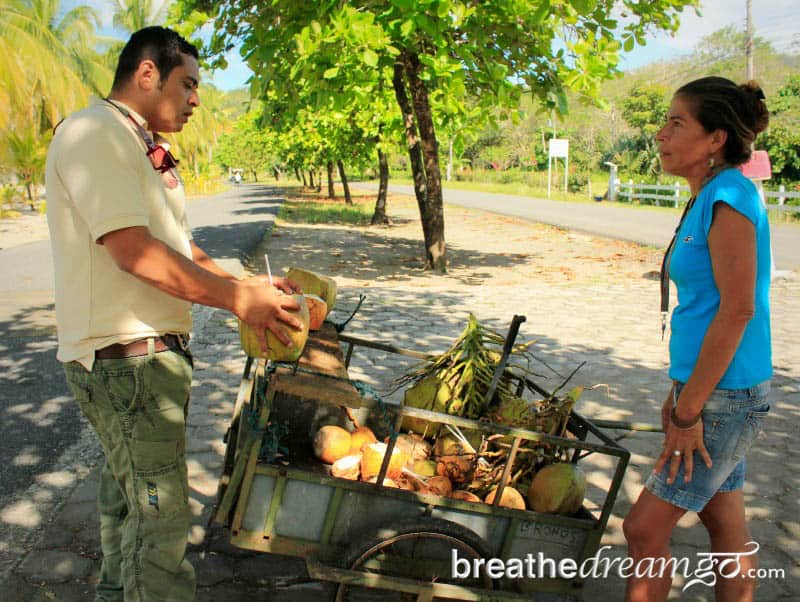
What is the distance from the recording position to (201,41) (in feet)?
33.3

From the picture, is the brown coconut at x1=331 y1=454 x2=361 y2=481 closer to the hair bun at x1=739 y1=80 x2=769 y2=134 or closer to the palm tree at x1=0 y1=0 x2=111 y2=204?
the hair bun at x1=739 y1=80 x2=769 y2=134

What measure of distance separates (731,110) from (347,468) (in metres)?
1.89

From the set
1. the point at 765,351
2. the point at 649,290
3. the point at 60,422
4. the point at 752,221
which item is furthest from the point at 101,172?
the point at 649,290

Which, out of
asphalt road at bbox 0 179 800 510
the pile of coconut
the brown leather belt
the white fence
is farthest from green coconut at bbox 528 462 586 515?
the white fence

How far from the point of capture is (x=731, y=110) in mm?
2205

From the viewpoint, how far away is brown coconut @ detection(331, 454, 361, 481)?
9.25 ft

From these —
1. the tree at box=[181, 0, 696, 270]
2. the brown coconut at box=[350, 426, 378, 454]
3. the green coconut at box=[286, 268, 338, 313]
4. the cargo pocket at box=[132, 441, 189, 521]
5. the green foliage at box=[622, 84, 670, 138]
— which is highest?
the green foliage at box=[622, 84, 670, 138]

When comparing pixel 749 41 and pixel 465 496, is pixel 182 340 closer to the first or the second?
pixel 465 496

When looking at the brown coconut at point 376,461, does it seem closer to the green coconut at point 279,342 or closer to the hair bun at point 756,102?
the green coconut at point 279,342

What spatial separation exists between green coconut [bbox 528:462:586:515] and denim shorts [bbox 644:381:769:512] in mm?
423

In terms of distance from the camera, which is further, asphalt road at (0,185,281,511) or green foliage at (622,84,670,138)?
green foliage at (622,84,670,138)

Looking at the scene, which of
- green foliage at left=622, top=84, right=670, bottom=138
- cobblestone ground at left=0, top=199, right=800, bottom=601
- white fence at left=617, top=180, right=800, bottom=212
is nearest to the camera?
cobblestone ground at left=0, top=199, right=800, bottom=601

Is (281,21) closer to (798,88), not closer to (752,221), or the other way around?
(752,221)

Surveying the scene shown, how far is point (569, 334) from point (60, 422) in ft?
16.7
